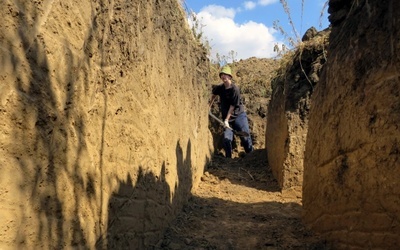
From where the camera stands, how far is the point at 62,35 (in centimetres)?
181

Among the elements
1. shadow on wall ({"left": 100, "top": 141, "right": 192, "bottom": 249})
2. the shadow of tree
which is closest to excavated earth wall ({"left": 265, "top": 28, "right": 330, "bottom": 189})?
shadow on wall ({"left": 100, "top": 141, "right": 192, "bottom": 249})

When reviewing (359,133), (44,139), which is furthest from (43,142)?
(359,133)

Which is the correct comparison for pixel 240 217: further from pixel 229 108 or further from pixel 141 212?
pixel 229 108

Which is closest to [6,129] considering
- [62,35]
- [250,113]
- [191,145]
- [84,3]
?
[62,35]

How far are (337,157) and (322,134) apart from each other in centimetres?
41

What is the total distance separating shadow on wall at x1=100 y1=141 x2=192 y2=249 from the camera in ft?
7.47

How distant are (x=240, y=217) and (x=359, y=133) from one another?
6.67ft

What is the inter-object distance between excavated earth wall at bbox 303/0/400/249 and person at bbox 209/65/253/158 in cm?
420

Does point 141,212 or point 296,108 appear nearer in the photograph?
point 141,212

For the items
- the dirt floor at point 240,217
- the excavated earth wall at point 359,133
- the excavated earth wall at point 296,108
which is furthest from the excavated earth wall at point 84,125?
the excavated earth wall at point 296,108

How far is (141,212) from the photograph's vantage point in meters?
2.69

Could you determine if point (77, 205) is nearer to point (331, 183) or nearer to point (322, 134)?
point (331, 183)

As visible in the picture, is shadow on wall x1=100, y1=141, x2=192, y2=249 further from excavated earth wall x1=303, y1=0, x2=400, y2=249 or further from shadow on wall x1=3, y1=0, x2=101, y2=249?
excavated earth wall x1=303, y1=0, x2=400, y2=249

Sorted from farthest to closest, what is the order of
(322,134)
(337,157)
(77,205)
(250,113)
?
(250,113) < (322,134) < (337,157) < (77,205)
